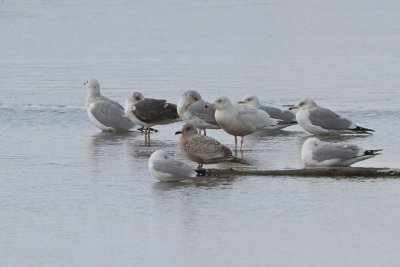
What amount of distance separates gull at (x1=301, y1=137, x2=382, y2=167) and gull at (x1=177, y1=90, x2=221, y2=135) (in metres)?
2.48

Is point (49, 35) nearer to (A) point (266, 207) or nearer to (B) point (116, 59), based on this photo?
(B) point (116, 59)

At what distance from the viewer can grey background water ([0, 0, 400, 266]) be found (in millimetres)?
8258

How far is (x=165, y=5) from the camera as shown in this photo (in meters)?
36.9

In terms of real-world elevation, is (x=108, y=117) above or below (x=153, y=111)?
below

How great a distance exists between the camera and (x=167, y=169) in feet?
34.7

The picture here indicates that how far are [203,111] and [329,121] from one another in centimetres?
168

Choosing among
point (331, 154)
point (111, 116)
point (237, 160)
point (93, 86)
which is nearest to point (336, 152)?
point (331, 154)

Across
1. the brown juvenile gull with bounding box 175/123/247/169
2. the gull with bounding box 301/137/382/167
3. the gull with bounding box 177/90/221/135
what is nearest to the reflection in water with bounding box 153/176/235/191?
the brown juvenile gull with bounding box 175/123/247/169

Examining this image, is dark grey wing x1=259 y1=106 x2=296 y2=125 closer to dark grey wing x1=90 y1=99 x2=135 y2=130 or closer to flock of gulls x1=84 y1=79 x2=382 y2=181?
flock of gulls x1=84 y1=79 x2=382 y2=181

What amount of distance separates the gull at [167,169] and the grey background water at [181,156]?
11cm

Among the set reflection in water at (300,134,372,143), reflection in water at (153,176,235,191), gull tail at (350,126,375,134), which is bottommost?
reflection in water at (153,176,235,191)

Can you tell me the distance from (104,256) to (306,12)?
93.9 feet

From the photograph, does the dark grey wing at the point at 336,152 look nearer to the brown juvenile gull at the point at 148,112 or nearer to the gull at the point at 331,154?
the gull at the point at 331,154

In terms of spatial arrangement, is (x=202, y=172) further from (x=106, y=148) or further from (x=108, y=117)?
(x=108, y=117)
